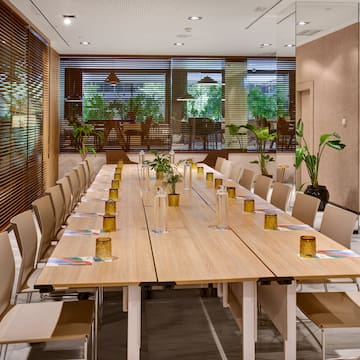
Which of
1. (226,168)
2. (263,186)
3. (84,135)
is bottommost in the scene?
(263,186)

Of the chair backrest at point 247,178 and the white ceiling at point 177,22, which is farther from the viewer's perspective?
the white ceiling at point 177,22

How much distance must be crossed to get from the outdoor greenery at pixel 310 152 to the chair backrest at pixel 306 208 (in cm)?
294

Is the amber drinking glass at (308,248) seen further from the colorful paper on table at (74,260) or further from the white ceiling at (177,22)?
the white ceiling at (177,22)

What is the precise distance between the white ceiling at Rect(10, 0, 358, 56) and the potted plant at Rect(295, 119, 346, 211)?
A: 1.12 metres

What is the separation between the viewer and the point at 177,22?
810 cm

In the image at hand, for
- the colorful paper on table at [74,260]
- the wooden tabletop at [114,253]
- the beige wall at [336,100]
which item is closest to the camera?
the wooden tabletop at [114,253]

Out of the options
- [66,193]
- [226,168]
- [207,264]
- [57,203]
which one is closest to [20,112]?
[226,168]

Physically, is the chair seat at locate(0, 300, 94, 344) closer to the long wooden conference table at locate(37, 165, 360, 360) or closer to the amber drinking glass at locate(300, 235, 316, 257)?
the long wooden conference table at locate(37, 165, 360, 360)

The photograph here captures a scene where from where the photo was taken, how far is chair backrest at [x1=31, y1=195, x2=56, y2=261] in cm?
380

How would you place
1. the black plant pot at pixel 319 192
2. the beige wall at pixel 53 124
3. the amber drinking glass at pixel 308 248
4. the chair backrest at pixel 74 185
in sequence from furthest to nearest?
1. the beige wall at pixel 53 124
2. the black plant pot at pixel 319 192
3. the chair backrest at pixel 74 185
4. the amber drinking glass at pixel 308 248

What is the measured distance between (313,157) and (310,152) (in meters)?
0.17

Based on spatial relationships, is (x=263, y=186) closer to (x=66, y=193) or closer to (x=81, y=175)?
(x=66, y=193)

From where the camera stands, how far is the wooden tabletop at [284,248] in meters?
2.36

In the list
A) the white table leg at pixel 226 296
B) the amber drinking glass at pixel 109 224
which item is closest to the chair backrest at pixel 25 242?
the amber drinking glass at pixel 109 224
